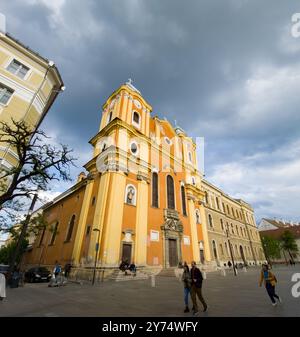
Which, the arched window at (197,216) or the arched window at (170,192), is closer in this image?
the arched window at (170,192)

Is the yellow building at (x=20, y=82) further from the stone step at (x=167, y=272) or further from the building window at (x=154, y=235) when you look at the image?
the stone step at (x=167, y=272)

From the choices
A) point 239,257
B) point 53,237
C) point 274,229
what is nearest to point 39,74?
point 53,237

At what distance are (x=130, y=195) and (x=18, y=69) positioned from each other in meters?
14.7

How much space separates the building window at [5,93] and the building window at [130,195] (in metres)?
12.6

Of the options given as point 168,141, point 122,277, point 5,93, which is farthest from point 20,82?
point 168,141

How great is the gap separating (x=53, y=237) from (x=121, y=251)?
50.0 feet

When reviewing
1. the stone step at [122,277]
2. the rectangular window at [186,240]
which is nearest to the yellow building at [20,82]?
the stone step at [122,277]

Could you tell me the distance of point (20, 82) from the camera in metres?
14.9

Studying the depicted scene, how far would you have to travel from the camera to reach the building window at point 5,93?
1402 centimetres

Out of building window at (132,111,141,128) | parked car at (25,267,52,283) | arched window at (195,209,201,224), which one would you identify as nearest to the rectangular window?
arched window at (195,209,201,224)

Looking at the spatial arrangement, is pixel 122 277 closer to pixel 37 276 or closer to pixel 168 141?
pixel 37 276

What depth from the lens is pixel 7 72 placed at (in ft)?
47.6

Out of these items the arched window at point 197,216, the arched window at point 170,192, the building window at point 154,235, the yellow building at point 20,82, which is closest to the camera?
the yellow building at point 20,82
